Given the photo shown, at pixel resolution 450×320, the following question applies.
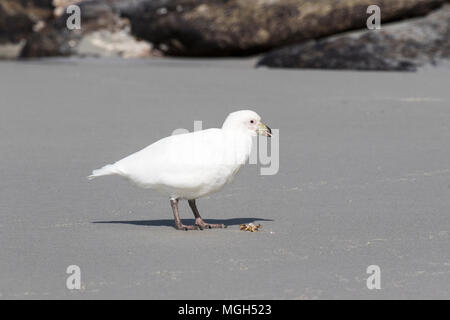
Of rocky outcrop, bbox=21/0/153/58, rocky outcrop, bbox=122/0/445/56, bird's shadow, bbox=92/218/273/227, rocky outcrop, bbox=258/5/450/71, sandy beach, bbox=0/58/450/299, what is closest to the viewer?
sandy beach, bbox=0/58/450/299

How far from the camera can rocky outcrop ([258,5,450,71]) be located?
496 inches

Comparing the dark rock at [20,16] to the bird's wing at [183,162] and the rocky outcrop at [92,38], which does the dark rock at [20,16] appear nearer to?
the rocky outcrop at [92,38]

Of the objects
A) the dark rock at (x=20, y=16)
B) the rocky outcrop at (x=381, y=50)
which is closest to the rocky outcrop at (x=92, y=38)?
the dark rock at (x=20, y=16)

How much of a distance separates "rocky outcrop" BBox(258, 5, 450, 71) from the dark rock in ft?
21.2

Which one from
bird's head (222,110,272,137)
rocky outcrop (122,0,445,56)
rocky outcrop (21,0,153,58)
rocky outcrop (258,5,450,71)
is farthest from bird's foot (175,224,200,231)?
rocky outcrop (21,0,153,58)

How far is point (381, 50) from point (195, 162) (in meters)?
8.04

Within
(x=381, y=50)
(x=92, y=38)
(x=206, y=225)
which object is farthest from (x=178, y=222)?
(x=92, y=38)

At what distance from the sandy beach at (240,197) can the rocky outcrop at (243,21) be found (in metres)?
3.65

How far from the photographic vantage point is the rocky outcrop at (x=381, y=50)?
1259cm

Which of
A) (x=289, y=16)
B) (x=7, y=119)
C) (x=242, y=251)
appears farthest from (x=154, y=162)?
(x=289, y=16)

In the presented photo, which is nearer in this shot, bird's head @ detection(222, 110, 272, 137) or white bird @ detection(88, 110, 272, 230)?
white bird @ detection(88, 110, 272, 230)

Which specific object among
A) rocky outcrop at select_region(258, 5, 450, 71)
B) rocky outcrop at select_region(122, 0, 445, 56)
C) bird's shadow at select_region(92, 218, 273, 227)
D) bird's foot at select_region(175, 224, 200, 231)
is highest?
rocky outcrop at select_region(122, 0, 445, 56)

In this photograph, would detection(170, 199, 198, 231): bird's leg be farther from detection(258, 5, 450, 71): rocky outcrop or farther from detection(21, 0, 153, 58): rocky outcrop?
detection(21, 0, 153, 58): rocky outcrop
